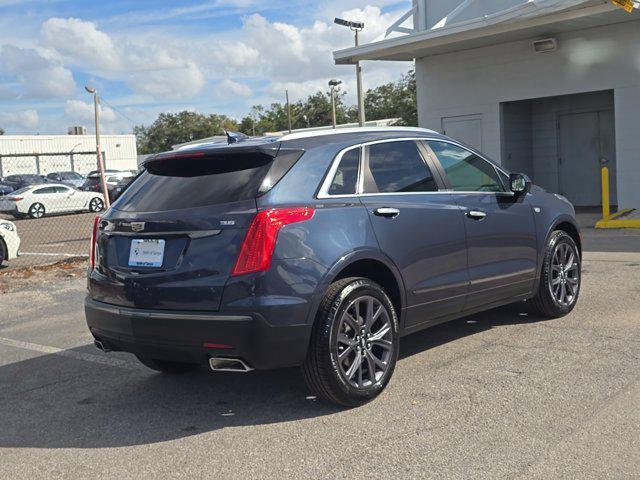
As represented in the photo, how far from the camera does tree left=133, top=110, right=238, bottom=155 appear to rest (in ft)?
343

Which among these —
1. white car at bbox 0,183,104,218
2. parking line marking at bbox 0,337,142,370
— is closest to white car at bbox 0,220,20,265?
parking line marking at bbox 0,337,142,370

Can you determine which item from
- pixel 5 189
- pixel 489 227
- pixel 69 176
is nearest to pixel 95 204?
pixel 5 189

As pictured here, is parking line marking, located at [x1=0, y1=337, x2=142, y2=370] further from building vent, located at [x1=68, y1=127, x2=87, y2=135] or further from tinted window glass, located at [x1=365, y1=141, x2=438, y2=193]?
building vent, located at [x1=68, y1=127, x2=87, y2=135]

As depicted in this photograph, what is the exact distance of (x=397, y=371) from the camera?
217 inches

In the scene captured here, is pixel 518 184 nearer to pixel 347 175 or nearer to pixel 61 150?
pixel 347 175

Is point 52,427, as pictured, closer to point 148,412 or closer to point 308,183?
point 148,412

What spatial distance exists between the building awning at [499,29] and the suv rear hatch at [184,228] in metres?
11.1

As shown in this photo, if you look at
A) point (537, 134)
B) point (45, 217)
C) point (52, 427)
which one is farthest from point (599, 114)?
point (45, 217)

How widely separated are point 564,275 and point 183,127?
336 ft


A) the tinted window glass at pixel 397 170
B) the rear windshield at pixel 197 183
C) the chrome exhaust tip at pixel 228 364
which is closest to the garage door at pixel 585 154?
the tinted window glass at pixel 397 170

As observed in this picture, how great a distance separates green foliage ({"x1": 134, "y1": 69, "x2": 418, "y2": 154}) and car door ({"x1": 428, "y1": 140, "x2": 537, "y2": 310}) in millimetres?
49863

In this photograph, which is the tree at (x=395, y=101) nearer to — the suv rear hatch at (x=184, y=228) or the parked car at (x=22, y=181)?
the parked car at (x=22, y=181)

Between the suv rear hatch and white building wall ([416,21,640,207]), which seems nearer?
the suv rear hatch

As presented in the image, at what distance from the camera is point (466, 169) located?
6082 millimetres
